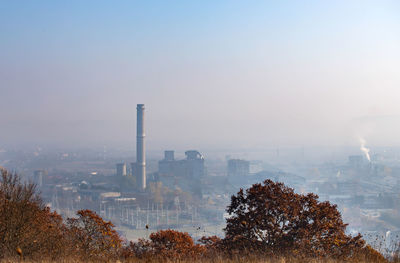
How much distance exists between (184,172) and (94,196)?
1318 centimetres

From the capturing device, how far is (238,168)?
4278 cm

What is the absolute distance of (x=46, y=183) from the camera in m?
39.2

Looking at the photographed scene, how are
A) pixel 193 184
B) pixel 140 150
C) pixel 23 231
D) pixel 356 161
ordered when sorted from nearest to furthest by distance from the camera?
pixel 23 231, pixel 356 161, pixel 193 184, pixel 140 150

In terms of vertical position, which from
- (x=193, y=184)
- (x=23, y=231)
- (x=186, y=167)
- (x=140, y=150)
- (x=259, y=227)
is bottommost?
(x=193, y=184)

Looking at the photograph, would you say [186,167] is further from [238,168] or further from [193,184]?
[238,168]

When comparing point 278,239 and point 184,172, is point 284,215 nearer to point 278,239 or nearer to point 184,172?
point 278,239

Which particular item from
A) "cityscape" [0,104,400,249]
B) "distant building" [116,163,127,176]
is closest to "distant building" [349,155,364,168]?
"cityscape" [0,104,400,249]

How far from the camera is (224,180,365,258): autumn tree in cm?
532

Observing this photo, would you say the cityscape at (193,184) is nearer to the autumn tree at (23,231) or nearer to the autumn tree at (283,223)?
the autumn tree at (283,223)

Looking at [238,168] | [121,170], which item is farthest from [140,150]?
[238,168]

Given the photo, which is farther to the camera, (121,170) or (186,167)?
(186,167)

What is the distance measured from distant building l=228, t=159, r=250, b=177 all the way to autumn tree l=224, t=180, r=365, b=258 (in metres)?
36.2

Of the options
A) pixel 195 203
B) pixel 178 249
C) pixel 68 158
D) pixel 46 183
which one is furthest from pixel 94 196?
pixel 178 249

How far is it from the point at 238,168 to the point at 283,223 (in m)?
37.4
